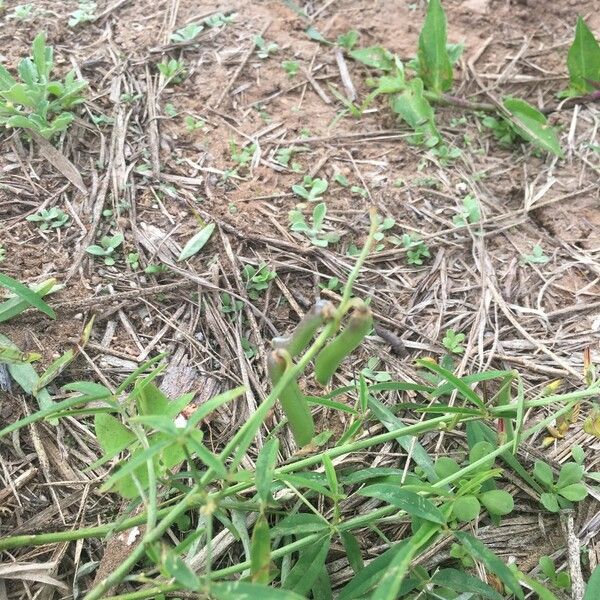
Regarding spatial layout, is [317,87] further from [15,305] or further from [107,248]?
[15,305]

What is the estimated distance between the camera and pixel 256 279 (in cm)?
185

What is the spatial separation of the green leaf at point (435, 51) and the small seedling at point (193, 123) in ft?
2.83

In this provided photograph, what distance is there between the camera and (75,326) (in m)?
1.74

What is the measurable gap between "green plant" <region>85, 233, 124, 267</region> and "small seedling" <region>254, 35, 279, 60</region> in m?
0.99

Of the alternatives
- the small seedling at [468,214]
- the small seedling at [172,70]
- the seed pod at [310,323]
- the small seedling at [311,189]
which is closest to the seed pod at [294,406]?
the seed pod at [310,323]

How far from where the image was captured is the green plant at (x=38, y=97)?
1989mm

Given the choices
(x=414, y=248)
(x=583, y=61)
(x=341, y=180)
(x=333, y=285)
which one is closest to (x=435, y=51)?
(x=583, y=61)

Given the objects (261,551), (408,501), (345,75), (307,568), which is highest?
(345,75)

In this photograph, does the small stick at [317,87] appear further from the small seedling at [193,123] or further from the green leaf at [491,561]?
the green leaf at [491,561]

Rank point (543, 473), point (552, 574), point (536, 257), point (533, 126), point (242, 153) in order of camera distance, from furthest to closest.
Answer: point (533, 126)
point (242, 153)
point (536, 257)
point (543, 473)
point (552, 574)

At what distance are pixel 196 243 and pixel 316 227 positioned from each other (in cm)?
37

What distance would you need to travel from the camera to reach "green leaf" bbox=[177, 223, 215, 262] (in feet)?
6.17

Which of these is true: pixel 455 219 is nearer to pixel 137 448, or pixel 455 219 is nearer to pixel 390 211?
pixel 390 211

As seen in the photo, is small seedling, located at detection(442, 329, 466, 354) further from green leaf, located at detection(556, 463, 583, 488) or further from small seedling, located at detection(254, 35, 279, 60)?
small seedling, located at detection(254, 35, 279, 60)
